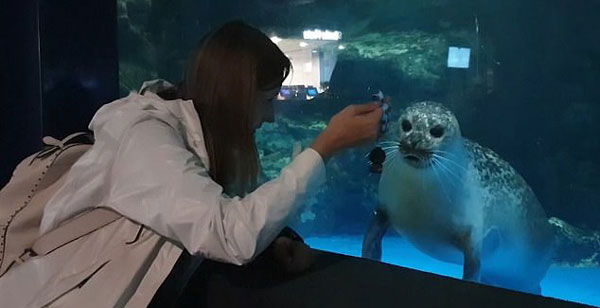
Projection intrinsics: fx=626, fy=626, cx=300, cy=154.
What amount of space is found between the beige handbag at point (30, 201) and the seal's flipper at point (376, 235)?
1393 millimetres

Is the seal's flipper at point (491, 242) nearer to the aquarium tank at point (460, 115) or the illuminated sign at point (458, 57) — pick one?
the aquarium tank at point (460, 115)

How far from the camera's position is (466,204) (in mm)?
2084

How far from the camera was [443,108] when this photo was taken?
6.89 ft

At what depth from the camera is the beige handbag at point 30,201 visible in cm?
96

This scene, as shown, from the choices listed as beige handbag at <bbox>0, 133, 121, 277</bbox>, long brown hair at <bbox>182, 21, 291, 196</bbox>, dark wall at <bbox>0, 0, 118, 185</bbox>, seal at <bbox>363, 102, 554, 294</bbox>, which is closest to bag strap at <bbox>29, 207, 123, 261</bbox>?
beige handbag at <bbox>0, 133, 121, 277</bbox>

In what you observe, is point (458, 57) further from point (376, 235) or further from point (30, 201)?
point (30, 201)

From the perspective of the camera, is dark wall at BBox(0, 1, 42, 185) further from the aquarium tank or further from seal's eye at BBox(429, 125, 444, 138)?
seal's eye at BBox(429, 125, 444, 138)

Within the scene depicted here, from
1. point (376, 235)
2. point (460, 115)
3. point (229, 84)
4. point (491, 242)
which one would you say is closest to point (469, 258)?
point (491, 242)

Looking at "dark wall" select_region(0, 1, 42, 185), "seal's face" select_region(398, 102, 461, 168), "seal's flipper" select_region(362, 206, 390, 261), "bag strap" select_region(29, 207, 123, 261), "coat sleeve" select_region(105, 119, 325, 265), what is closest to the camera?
"coat sleeve" select_region(105, 119, 325, 265)

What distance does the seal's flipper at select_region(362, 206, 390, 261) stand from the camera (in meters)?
2.23

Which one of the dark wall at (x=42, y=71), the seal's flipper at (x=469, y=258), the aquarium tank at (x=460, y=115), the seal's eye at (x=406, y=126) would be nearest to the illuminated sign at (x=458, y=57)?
the aquarium tank at (x=460, y=115)

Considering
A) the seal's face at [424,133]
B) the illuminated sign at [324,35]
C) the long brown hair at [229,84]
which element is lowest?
the seal's face at [424,133]

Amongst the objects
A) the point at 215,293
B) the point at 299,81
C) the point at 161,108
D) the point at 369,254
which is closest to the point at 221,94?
the point at 161,108

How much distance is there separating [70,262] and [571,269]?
167cm
